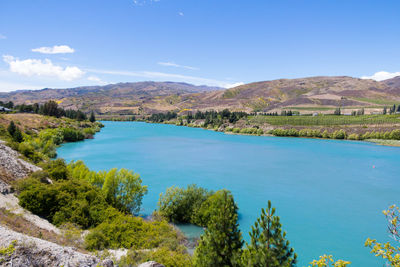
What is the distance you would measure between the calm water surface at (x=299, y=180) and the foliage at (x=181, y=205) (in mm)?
5451

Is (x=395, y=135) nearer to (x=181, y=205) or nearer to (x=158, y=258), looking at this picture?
(x=181, y=205)

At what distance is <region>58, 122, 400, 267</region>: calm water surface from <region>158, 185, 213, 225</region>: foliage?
5451mm

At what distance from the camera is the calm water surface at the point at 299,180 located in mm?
27953

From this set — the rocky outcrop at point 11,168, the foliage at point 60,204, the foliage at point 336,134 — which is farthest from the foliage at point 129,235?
the foliage at point 336,134

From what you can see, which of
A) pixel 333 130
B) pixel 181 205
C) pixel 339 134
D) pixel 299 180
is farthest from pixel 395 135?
pixel 181 205

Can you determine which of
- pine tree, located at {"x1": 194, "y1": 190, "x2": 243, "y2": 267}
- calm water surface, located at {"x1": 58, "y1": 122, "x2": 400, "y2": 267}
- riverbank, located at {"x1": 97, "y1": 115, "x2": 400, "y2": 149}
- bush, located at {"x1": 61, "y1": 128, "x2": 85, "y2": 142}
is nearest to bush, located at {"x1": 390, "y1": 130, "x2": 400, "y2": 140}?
riverbank, located at {"x1": 97, "y1": 115, "x2": 400, "y2": 149}

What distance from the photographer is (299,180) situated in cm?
4891

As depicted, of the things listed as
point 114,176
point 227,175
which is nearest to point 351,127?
point 227,175

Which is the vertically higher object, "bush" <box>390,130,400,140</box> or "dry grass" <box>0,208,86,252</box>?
"bush" <box>390,130,400,140</box>

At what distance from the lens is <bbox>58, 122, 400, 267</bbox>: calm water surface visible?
28.0 m

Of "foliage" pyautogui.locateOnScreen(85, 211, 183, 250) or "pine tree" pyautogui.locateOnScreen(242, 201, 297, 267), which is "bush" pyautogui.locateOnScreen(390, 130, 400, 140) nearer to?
"foliage" pyautogui.locateOnScreen(85, 211, 183, 250)

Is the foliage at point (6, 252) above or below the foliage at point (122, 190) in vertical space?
above

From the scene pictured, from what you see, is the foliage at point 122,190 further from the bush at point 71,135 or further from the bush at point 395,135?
the bush at point 395,135

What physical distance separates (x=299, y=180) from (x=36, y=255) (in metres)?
46.5
